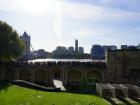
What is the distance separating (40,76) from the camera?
3295 inches

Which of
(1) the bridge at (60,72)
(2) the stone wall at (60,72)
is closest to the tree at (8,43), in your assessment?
(1) the bridge at (60,72)

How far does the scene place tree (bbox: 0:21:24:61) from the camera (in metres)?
81.9

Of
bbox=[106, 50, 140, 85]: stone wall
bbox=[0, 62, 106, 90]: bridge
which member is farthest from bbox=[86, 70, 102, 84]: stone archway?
bbox=[106, 50, 140, 85]: stone wall

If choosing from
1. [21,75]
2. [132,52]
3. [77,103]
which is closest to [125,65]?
[132,52]

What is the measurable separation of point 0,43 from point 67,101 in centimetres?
4557

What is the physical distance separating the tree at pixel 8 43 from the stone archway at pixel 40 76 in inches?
321

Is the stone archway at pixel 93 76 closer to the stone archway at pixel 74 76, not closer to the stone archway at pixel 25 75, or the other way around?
the stone archway at pixel 74 76

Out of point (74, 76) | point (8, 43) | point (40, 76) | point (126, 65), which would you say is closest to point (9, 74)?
point (8, 43)

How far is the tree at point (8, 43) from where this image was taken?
81.9 metres

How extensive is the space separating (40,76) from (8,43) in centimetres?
1214

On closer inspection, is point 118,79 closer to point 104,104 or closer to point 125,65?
point 125,65

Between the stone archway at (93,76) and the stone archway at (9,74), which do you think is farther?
the stone archway at (9,74)

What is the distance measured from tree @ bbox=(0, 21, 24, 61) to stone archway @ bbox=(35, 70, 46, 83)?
814 centimetres

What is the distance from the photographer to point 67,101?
4031 cm
